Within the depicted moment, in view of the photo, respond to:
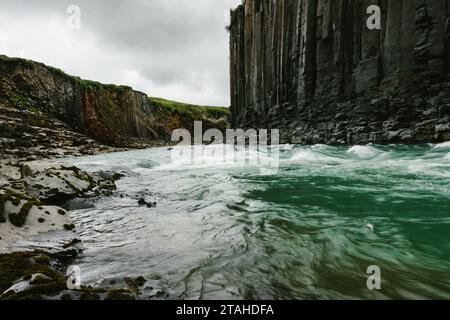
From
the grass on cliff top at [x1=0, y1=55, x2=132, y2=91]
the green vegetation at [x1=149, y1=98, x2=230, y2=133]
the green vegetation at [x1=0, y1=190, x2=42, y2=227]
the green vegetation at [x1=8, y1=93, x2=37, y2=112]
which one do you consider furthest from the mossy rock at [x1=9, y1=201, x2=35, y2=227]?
the green vegetation at [x1=149, y1=98, x2=230, y2=133]

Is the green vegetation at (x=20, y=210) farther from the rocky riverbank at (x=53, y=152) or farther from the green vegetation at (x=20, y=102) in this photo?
the green vegetation at (x=20, y=102)

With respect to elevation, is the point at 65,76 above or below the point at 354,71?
above

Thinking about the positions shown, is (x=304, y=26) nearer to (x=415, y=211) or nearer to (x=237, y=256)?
(x=415, y=211)

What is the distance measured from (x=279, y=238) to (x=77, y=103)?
40108 millimetres

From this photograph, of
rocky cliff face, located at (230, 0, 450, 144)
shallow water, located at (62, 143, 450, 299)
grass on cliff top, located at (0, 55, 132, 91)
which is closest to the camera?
shallow water, located at (62, 143, 450, 299)

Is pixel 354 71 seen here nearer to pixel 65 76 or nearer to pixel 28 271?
pixel 28 271

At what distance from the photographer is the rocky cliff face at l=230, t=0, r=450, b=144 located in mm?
16203

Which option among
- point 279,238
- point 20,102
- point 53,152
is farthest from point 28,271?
point 20,102

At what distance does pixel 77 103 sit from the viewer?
39062 mm

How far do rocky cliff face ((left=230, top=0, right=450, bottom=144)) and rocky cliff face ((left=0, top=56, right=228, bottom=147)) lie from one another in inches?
837

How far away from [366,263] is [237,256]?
163 centimetres

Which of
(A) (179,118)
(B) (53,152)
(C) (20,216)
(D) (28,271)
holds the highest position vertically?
(A) (179,118)

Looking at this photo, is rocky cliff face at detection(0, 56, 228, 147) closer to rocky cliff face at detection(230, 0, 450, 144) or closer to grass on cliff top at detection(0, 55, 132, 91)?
grass on cliff top at detection(0, 55, 132, 91)
